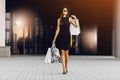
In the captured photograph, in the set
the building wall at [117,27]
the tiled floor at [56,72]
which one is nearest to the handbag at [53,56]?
the tiled floor at [56,72]

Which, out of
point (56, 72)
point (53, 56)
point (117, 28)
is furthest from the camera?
point (117, 28)

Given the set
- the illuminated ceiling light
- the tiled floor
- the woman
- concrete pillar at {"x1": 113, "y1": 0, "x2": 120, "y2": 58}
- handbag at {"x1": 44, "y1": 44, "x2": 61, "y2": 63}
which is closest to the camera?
the tiled floor

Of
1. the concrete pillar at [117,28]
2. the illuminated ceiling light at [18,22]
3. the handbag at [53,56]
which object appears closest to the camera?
the handbag at [53,56]

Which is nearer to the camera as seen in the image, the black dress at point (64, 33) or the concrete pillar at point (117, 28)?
the black dress at point (64, 33)

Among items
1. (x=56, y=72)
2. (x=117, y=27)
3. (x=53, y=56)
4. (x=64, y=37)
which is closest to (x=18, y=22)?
(x=117, y=27)

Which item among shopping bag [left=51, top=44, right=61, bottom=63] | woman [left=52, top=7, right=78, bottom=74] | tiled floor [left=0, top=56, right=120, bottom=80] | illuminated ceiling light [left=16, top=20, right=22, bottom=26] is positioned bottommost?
tiled floor [left=0, top=56, right=120, bottom=80]

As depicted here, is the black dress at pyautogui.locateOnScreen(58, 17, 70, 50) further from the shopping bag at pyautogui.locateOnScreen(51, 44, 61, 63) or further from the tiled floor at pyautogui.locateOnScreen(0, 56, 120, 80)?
the shopping bag at pyautogui.locateOnScreen(51, 44, 61, 63)

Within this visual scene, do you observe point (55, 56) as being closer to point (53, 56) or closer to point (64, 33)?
point (53, 56)

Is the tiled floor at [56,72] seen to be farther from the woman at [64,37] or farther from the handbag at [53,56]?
the handbag at [53,56]

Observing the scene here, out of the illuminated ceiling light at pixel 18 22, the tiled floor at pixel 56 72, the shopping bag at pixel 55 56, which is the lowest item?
the tiled floor at pixel 56 72

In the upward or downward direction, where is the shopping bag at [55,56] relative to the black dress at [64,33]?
downward

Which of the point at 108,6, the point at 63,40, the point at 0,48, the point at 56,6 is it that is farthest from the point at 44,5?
the point at 63,40

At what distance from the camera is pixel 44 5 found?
41.1 metres

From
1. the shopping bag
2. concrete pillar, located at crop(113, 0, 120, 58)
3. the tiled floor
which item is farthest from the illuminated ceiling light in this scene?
the tiled floor
